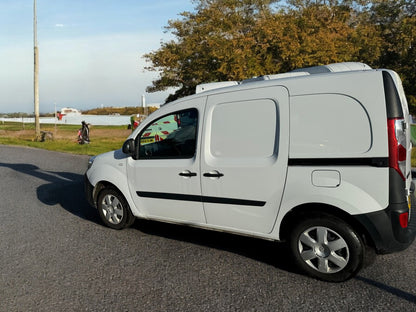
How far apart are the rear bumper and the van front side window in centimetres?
189

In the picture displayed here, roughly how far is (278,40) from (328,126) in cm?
1687

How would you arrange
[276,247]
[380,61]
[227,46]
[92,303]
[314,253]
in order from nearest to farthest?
[92,303] < [314,253] < [276,247] < [227,46] < [380,61]

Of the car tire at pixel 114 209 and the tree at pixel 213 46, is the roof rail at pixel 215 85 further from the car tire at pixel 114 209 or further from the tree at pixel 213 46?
the tree at pixel 213 46

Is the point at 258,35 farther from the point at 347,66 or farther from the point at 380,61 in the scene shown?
the point at 347,66

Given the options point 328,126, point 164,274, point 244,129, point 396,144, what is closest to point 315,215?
point 328,126

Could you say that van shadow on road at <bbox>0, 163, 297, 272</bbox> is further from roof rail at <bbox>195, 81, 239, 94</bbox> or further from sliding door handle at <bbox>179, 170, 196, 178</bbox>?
roof rail at <bbox>195, 81, 239, 94</bbox>

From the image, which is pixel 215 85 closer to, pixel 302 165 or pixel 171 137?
pixel 171 137

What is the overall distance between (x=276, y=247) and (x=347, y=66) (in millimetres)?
2149

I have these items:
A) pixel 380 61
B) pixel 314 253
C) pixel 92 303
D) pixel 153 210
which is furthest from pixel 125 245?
pixel 380 61

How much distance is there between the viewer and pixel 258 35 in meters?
19.8

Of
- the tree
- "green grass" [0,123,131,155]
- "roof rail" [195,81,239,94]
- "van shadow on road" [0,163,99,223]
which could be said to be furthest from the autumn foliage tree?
"roof rail" [195,81,239,94]

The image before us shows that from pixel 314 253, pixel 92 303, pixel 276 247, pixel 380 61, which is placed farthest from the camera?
pixel 380 61

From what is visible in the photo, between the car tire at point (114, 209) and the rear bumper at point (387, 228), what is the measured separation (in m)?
2.93

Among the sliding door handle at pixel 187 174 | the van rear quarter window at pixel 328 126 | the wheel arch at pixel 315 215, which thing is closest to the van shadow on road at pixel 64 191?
the sliding door handle at pixel 187 174
